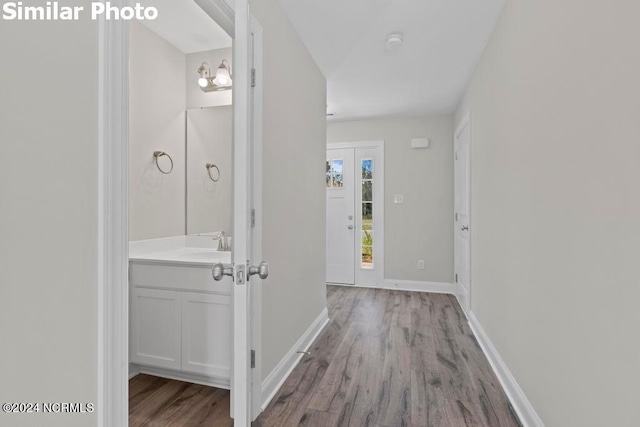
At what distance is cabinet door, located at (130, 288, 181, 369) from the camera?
2107mm

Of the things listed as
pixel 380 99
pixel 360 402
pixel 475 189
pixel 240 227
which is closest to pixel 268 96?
pixel 240 227

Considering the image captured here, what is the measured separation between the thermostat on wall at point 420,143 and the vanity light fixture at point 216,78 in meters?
2.82

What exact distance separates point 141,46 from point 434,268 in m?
4.16

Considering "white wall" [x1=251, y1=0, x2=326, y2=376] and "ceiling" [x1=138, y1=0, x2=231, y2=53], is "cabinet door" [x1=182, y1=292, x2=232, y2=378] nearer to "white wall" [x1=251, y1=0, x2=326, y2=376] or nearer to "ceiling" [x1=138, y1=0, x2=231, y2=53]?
"white wall" [x1=251, y1=0, x2=326, y2=376]

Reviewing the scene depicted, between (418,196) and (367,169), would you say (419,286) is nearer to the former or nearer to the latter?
(418,196)

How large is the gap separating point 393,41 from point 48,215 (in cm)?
251

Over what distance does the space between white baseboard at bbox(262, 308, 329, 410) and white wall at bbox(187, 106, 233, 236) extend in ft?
3.41

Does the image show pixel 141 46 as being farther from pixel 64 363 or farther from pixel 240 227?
pixel 64 363

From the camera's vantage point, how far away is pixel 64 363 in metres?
0.85

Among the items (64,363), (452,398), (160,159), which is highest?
(160,159)

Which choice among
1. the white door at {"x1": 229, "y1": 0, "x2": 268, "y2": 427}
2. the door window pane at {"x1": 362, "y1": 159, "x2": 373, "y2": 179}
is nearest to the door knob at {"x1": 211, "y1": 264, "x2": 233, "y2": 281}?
the white door at {"x1": 229, "y1": 0, "x2": 268, "y2": 427}

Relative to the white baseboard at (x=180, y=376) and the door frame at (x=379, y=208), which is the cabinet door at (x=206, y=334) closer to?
the white baseboard at (x=180, y=376)

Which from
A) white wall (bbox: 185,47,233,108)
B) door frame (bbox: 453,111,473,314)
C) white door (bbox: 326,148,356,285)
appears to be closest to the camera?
white wall (bbox: 185,47,233,108)

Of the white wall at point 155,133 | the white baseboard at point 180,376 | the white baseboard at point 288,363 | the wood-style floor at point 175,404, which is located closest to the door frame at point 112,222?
the wood-style floor at point 175,404
